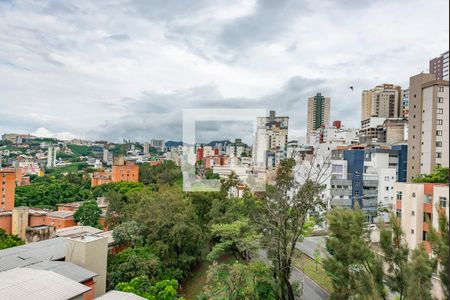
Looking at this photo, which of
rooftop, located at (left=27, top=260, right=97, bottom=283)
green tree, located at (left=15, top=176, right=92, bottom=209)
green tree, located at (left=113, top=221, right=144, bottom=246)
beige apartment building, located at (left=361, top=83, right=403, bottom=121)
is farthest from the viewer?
beige apartment building, located at (left=361, top=83, right=403, bottom=121)

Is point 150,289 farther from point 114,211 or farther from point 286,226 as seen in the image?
point 114,211

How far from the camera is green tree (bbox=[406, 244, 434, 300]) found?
6.49 feet

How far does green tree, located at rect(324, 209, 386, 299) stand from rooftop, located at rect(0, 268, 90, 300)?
3044 millimetres

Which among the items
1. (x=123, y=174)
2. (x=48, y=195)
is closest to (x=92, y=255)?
(x=48, y=195)

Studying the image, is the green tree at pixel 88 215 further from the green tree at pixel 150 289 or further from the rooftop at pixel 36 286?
the rooftop at pixel 36 286

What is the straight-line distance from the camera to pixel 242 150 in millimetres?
5938

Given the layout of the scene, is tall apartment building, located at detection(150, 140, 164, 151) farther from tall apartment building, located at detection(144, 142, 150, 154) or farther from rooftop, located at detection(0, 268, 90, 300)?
rooftop, located at detection(0, 268, 90, 300)

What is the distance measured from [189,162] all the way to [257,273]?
213 cm

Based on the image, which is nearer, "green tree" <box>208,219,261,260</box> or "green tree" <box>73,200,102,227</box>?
"green tree" <box>208,219,261,260</box>

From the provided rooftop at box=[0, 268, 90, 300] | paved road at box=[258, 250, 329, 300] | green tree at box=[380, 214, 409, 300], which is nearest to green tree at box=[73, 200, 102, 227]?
rooftop at box=[0, 268, 90, 300]

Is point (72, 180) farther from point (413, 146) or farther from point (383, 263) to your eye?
point (383, 263)

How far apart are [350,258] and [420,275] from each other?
2.62 ft

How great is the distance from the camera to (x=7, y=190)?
1368 cm

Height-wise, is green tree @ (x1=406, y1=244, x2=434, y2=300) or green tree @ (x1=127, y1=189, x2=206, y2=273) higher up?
green tree @ (x1=406, y1=244, x2=434, y2=300)
